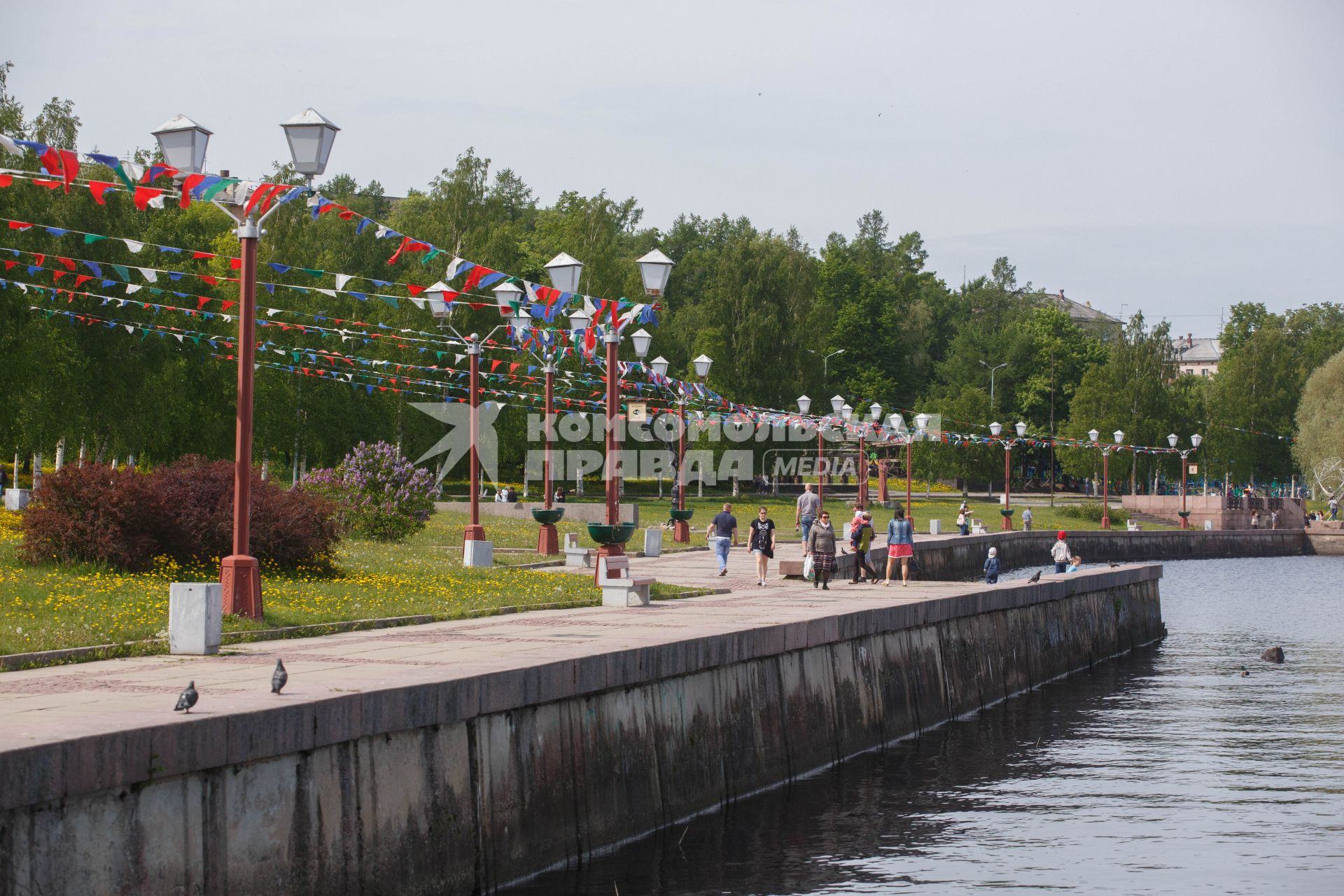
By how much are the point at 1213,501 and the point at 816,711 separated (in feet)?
231

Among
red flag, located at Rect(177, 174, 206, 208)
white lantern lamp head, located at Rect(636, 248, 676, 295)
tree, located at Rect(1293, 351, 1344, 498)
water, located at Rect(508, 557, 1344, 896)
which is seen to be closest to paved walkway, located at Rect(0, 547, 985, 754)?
water, located at Rect(508, 557, 1344, 896)

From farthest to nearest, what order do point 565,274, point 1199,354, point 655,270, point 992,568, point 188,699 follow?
1. point 1199,354
2. point 992,568
3. point 655,270
4. point 565,274
5. point 188,699

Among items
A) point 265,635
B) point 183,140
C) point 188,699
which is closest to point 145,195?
point 183,140

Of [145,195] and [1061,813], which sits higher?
[145,195]

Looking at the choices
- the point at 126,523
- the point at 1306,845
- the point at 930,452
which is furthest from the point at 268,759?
the point at 930,452

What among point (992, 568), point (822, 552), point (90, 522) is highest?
point (90, 522)

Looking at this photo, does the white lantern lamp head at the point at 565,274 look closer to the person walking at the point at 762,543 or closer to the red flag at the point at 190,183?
the red flag at the point at 190,183

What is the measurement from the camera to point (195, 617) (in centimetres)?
1402

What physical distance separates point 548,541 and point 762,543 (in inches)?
226

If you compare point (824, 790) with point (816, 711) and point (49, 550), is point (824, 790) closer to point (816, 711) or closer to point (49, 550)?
point (816, 711)

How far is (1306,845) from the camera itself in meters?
14.4

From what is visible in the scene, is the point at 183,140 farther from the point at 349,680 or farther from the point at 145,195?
the point at 349,680

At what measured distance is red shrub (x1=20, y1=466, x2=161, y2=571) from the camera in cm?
2050

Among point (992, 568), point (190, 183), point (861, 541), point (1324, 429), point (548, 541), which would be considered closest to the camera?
point (190, 183)
